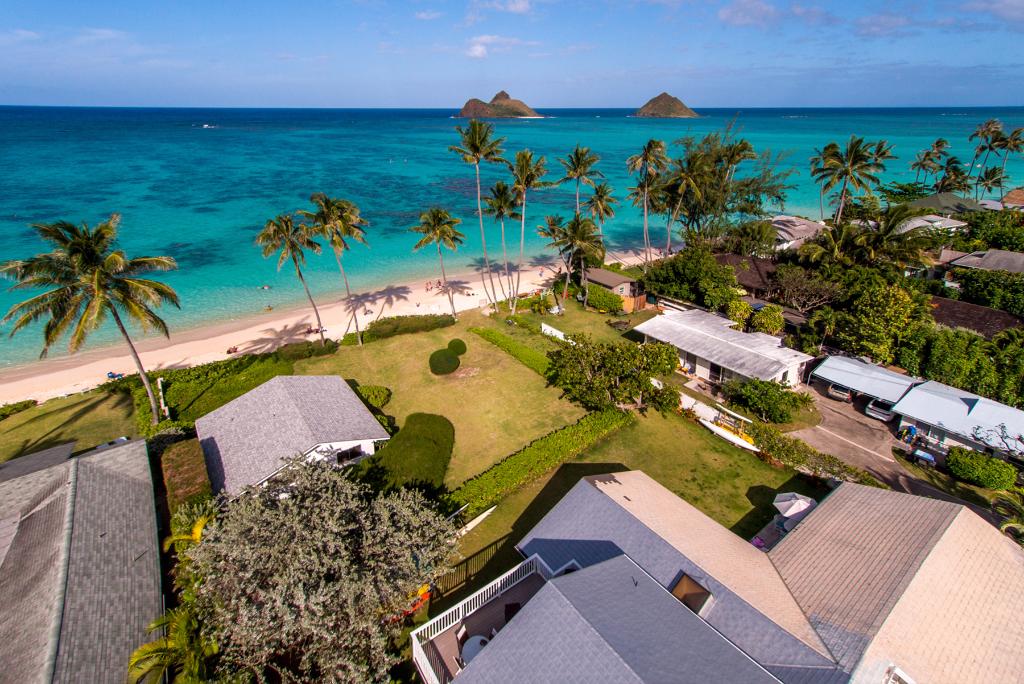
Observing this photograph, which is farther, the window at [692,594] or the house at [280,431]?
the house at [280,431]

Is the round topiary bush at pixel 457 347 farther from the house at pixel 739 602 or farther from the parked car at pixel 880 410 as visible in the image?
the parked car at pixel 880 410

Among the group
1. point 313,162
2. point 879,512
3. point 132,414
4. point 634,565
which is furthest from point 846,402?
point 313,162

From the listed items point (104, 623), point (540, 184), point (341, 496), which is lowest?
point (104, 623)

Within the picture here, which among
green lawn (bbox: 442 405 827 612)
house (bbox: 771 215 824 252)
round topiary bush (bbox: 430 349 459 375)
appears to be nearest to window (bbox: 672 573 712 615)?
green lawn (bbox: 442 405 827 612)

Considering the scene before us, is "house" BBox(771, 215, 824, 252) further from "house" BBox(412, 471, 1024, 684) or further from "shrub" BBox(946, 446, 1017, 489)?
"house" BBox(412, 471, 1024, 684)

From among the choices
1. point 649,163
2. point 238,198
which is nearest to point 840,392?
point 649,163

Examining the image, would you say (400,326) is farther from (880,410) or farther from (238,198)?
(238,198)

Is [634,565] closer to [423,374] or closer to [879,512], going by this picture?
[879,512]

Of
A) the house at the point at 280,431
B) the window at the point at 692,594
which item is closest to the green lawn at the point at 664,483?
the window at the point at 692,594
